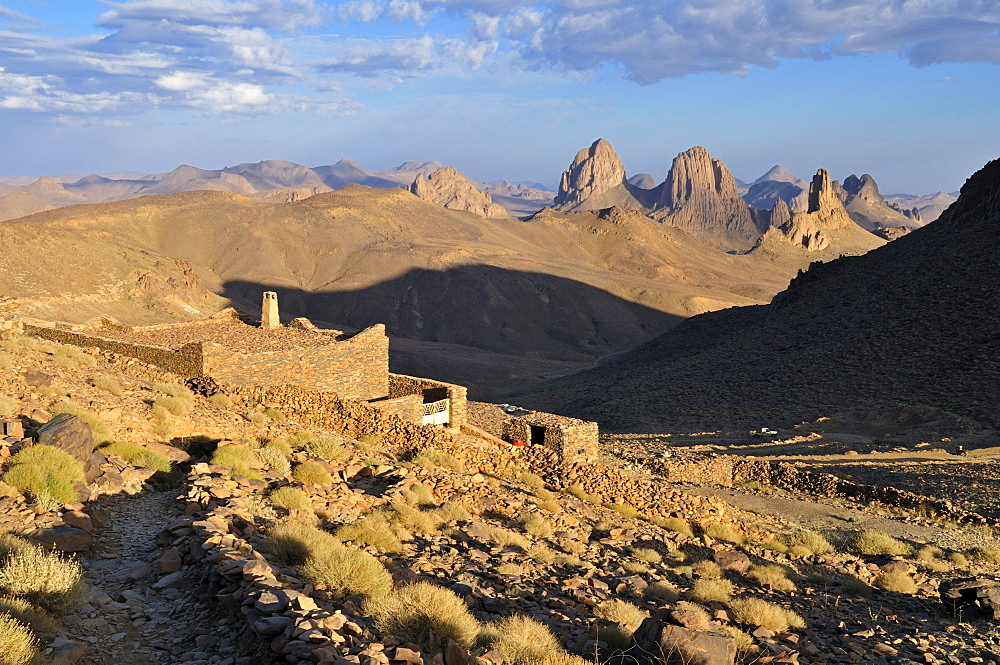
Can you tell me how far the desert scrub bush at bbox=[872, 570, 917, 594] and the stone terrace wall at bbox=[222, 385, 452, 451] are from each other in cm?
876

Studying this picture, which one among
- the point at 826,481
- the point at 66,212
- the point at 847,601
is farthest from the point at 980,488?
the point at 66,212

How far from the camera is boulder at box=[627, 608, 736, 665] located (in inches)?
268

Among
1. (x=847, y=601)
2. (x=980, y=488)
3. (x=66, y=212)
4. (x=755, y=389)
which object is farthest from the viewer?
(x=66, y=212)

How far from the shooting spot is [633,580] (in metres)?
9.97

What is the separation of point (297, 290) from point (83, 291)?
32516 mm

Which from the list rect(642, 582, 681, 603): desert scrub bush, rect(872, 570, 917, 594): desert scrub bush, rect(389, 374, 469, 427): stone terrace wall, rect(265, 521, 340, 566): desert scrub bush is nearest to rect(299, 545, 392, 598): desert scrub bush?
rect(265, 521, 340, 566): desert scrub bush

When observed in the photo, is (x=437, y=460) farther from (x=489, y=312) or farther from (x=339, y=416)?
(x=489, y=312)

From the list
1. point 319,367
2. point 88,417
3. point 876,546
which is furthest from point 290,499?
point 876,546

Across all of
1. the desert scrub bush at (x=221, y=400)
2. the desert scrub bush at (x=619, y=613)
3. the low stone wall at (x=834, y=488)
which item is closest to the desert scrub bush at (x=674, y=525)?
the desert scrub bush at (x=619, y=613)

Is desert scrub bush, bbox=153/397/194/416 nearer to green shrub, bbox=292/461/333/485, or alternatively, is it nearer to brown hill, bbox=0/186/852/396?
green shrub, bbox=292/461/333/485

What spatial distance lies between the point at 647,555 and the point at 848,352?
32378 mm

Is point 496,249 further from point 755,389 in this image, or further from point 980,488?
point 980,488

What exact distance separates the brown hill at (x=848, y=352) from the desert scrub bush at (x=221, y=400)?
→ 22539 millimetres

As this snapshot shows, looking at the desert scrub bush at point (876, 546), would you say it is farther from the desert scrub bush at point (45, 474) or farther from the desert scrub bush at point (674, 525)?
the desert scrub bush at point (45, 474)
